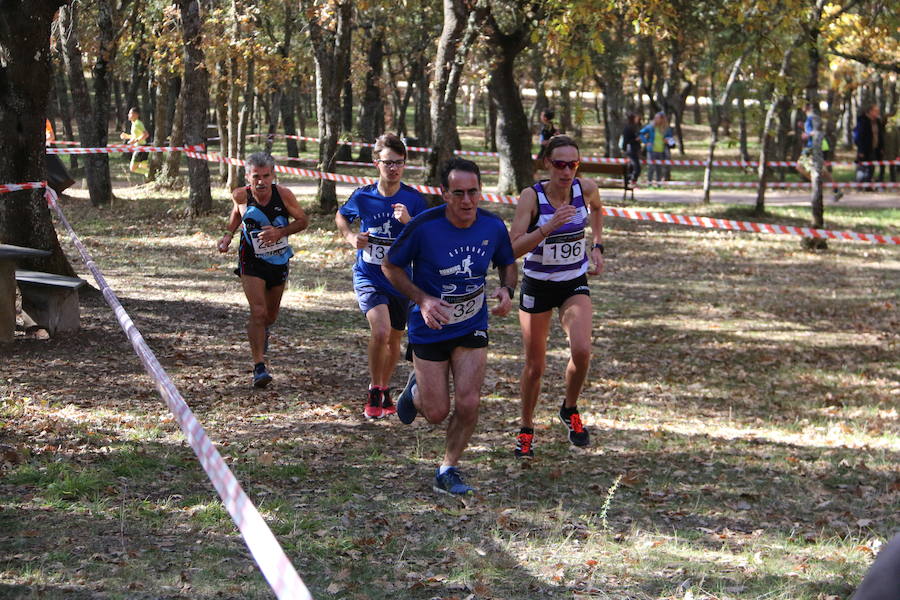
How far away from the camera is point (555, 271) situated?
283 inches

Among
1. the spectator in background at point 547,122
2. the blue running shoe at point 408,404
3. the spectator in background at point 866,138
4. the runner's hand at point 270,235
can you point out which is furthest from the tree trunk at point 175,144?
the blue running shoe at point 408,404

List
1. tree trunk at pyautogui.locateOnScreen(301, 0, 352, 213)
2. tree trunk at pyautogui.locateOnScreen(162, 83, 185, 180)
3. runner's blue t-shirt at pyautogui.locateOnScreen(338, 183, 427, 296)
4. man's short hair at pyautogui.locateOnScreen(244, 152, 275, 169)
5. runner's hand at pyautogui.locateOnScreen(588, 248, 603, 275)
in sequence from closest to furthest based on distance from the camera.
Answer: runner's hand at pyautogui.locateOnScreen(588, 248, 603, 275), runner's blue t-shirt at pyautogui.locateOnScreen(338, 183, 427, 296), man's short hair at pyautogui.locateOnScreen(244, 152, 275, 169), tree trunk at pyautogui.locateOnScreen(301, 0, 352, 213), tree trunk at pyautogui.locateOnScreen(162, 83, 185, 180)

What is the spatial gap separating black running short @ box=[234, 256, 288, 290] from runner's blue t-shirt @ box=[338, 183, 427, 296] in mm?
961

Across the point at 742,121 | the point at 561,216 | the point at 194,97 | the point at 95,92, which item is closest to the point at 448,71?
the point at 194,97

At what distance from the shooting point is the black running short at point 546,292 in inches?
283

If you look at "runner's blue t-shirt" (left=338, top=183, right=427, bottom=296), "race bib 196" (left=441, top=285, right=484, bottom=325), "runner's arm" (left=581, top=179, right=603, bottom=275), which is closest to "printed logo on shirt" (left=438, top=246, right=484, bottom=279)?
"race bib 196" (left=441, top=285, right=484, bottom=325)

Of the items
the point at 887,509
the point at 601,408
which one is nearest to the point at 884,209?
the point at 601,408

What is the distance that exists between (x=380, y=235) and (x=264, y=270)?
1288 millimetres

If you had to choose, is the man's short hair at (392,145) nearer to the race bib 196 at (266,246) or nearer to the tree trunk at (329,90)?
the race bib 196 at (266,246)

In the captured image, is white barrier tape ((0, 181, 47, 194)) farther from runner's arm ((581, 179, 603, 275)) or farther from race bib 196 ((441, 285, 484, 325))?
race bib 196 ((441, 285, 484, 325))

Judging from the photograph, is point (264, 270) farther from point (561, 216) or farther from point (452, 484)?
point (561, 216)

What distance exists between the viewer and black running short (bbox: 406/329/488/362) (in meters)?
6.30

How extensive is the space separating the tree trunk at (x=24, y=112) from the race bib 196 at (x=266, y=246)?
3201mm

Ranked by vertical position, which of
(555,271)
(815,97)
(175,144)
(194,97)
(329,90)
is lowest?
(555,271)
